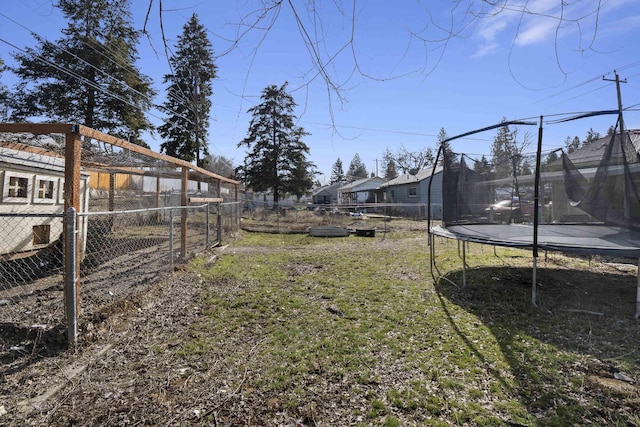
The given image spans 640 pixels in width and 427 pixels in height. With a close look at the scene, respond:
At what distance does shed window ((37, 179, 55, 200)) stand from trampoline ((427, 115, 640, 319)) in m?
8.00

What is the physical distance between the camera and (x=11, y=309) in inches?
160

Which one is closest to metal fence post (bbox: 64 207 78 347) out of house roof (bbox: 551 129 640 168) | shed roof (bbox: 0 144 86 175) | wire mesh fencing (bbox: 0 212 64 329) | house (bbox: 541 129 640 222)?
wire mesh fencing (bbox: 0 212 64 329)

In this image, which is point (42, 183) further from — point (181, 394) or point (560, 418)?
point (560, 418)

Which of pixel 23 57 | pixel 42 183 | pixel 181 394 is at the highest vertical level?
pixel 23 57

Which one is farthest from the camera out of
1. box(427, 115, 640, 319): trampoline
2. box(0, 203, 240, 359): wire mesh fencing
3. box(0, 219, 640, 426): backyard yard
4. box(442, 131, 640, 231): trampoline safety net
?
box(442, 131, 640, 231): trampoline safety net

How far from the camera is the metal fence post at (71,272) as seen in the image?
3.12 meters

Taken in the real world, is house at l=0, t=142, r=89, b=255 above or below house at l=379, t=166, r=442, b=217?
below

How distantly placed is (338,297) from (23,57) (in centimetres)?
1805

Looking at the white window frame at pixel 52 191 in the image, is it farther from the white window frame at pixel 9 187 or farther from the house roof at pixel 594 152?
the house roof at pixel 594 152

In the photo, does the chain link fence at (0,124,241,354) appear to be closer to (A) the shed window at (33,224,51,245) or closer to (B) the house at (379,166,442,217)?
(A) the shed window at (33,224,51,245)

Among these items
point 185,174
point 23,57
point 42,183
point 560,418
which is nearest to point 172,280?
point 185,174

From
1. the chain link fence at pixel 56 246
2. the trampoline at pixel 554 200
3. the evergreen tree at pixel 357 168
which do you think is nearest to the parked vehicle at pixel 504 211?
the trampoline at pixel 554 200

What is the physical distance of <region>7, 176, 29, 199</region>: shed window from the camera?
226 inches

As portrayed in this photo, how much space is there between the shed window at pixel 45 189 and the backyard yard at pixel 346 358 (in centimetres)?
346
